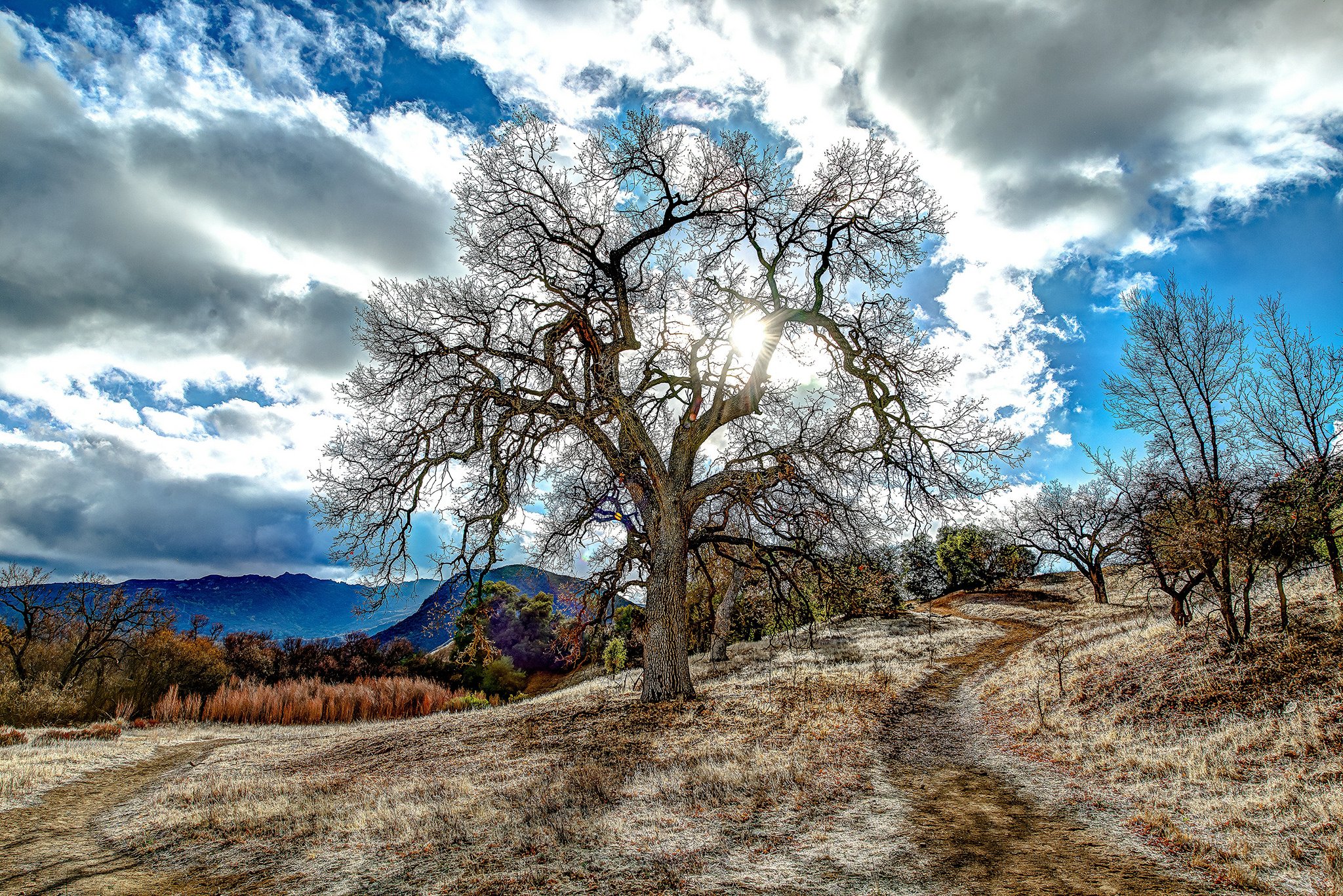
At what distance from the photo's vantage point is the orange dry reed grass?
16969 millimetres

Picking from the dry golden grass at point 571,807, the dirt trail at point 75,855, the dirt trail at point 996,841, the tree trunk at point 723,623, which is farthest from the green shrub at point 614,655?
the dirt trail at point 996,841

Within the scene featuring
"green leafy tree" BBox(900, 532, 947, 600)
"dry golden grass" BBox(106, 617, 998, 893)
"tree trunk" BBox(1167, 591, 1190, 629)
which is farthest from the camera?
"green leafy tree" BBox(900, 532, 947, 600)

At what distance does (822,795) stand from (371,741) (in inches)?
417

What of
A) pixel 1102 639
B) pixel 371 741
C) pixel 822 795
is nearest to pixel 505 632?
pixel 371 741

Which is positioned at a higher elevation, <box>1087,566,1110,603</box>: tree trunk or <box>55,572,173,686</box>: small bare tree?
<box>55,572,173,686</box>: small bare tree

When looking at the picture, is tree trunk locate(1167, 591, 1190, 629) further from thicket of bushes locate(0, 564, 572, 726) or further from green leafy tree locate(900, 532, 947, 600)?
green leafy tree locate(900, 532, 947, 600)

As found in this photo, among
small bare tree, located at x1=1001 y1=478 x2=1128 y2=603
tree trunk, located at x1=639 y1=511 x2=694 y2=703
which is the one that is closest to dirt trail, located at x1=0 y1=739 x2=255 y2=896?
tree trunk, located at x1=639 y1=511 x2=694 y2=703

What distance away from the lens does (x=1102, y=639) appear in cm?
1475

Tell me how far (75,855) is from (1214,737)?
12904 mm

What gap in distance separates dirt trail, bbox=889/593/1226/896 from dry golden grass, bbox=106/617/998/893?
1.10ft

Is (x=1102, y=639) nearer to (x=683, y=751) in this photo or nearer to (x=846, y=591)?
(x=846, y=591)

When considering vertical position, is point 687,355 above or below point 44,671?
above

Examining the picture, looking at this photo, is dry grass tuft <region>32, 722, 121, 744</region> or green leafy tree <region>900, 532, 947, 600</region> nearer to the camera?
dry grass tuft <region>32, 722, 121, 744</region>

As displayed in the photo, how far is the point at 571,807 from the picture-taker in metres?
6.12
